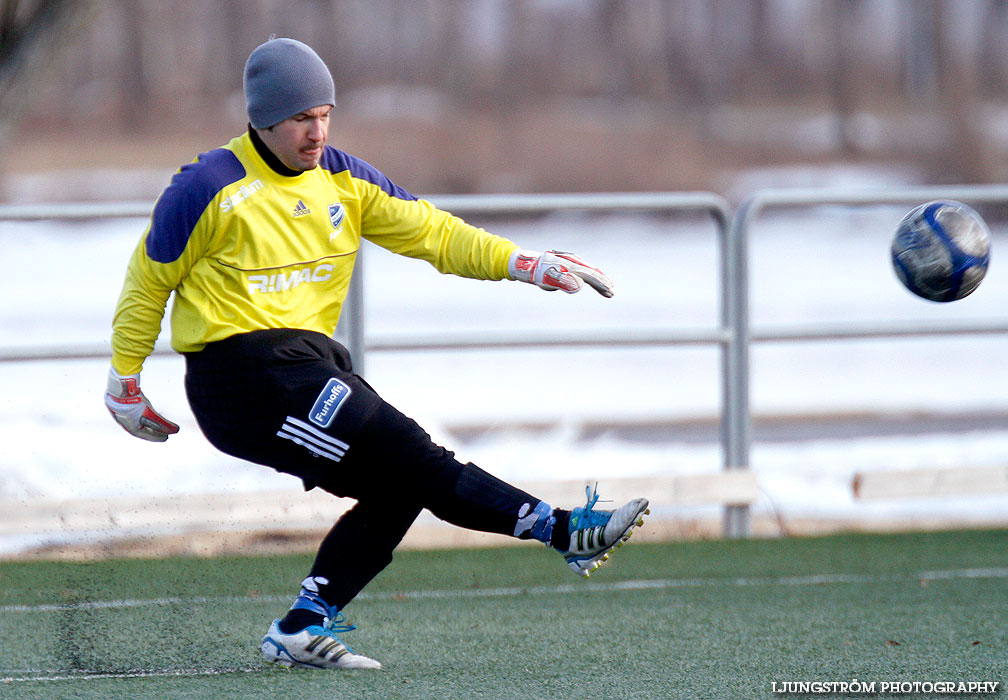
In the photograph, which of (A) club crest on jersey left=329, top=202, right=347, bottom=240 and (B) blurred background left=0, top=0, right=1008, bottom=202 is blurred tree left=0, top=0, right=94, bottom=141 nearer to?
(B) blurred background left=0, top=0, right=1008, bottom=202

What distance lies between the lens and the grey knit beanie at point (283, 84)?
3.66 meters

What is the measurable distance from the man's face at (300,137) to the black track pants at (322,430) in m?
0.42

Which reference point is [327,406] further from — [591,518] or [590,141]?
[590,141]

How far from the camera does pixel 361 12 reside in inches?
→ 498

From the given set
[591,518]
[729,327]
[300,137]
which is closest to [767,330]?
[729,327]

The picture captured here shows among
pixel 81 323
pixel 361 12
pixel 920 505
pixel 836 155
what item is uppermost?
pixel 361 12

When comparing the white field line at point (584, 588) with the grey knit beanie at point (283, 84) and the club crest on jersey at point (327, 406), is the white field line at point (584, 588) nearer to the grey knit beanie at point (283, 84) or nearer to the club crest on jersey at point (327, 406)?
the club crest on jersey at point (327, 406)

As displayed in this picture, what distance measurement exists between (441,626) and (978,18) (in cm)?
1134

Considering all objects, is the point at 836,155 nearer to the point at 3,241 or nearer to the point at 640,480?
the point at 3,241

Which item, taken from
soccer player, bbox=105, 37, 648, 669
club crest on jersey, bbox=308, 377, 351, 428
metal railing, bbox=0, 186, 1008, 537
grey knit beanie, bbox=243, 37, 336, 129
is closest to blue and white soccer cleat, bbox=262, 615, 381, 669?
soccer player, bbox=105, 37, 648, 669

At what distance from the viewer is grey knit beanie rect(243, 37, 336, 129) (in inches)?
144

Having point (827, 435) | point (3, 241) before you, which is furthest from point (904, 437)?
point (3, 241)

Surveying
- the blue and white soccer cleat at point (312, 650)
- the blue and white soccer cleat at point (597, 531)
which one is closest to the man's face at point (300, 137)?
the blue and white soccer cleat at point (597, 531)

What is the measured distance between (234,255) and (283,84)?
42 centimetres
